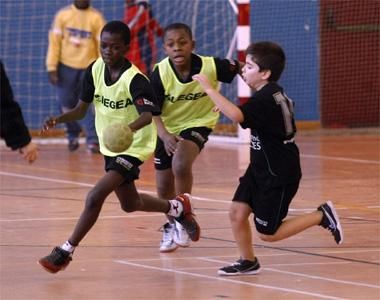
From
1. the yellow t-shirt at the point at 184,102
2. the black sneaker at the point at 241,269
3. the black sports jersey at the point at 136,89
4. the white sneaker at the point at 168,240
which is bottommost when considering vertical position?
the white sneaker at the point at 168,240

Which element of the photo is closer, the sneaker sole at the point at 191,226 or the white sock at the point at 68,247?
the white sock at the point at 68,247

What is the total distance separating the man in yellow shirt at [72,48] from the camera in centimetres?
1650

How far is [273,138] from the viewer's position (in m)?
7.45

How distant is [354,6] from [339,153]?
4.60 meters

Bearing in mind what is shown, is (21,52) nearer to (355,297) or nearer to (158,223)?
(158,223)

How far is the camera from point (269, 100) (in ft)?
24.1

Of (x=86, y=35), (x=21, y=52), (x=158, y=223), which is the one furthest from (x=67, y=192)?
(x=21, y=52)

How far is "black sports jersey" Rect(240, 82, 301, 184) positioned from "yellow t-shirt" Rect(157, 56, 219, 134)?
4.82 ft

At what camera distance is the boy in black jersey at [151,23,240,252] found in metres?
8.73

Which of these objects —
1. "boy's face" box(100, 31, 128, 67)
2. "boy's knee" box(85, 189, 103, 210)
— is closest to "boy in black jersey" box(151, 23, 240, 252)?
"boy's face" box(100, 31, 128, 67)

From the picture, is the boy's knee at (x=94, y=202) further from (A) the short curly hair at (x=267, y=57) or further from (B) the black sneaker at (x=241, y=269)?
(A) the short curly hair at (x=267, y=57)

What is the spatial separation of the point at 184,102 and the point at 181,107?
0.16ft

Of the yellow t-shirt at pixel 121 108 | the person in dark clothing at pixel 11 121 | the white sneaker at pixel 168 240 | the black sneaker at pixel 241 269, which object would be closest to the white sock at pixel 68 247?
the yellow t-shirt at pixel 121 108

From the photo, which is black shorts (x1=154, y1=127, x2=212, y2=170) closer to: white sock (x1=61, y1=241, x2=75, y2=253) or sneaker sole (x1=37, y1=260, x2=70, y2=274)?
white sock (x1=61, y1=241, x2=75, y2=253)
